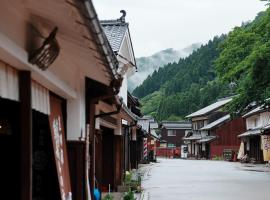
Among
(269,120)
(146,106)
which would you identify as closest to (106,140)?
(269,120)

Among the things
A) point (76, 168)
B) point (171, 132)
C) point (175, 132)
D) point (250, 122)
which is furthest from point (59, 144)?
point (175, 132)

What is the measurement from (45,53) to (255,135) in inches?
2182

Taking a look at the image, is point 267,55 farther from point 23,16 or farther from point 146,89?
point 146,89

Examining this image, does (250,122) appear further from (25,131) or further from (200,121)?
(25,131)

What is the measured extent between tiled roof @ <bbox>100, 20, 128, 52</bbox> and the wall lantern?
1305 centimetres

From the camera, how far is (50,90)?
710 centimetres

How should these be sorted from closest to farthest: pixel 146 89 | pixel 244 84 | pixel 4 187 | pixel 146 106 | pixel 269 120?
pixel 4 187 < pixel 244 84 < pixel 269 120 < pixel 146 106 < pixel 146 89

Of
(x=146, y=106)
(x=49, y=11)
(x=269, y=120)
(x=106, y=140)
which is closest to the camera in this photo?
(x=49, y=11)

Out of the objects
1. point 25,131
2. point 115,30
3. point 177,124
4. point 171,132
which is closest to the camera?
point 25,131

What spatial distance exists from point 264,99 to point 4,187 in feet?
96.0

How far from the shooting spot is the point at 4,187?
22.6 ft

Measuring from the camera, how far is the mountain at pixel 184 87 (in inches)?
4626

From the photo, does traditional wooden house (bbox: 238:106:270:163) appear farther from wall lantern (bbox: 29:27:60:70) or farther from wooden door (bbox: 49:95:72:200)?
wall lantern (bbox: 29:27:60:70)

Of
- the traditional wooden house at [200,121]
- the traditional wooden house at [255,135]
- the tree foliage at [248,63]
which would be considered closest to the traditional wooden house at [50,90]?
the tree foliage at [248,63]
